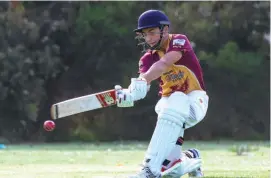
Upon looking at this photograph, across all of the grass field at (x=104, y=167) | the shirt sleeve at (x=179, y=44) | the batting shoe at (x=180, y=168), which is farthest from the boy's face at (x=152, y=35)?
the grass field at (x=104, y=167)

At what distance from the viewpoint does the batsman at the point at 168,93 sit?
594 centimetres

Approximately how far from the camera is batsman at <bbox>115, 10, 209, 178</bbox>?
5.94m

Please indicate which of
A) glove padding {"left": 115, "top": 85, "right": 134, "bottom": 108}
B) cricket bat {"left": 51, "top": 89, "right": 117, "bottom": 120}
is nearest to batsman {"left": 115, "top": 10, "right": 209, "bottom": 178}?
glove padding {"left": 115, "top": 85, "right": 134, "bottom": 108}

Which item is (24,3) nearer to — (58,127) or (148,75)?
(58,127)

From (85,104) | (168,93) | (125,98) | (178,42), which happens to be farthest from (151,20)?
(85,104)

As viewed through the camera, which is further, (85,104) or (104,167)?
(104,167)

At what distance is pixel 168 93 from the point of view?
6387mm

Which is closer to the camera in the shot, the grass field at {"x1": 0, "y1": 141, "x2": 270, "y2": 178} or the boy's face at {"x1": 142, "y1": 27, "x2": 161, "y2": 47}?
the boy's face at {"x1": 142, "y1": 27, "x2": 161, "y2": 47}

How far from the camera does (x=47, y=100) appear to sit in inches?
861

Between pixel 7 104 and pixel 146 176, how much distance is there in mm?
15071

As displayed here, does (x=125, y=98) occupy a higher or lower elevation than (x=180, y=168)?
higher

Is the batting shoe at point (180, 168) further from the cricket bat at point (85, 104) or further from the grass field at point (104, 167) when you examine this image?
the cricket bat at point (85, 104)

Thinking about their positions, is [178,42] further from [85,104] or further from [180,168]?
[180,168]

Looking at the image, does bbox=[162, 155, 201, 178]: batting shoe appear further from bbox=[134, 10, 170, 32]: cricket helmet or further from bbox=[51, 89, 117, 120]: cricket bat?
bbox=[134, 10, 170, 32]: cricket helmet
